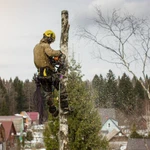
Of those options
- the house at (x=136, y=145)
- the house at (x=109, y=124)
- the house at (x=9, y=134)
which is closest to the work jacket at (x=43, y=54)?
the house at (x=136, y=145)

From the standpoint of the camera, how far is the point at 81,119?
13961 millimetres

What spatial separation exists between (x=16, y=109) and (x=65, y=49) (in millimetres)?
65551

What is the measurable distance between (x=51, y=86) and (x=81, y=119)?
8.95 m

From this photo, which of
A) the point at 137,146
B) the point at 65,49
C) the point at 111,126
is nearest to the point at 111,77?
the point at 111,126

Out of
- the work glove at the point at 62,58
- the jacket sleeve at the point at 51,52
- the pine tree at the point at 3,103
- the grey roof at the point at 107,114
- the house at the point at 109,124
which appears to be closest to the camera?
the jacket sleeve at the point at 51,52

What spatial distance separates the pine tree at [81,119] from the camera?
13.8 meters

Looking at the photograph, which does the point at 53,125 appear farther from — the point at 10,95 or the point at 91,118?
the point at 10,95

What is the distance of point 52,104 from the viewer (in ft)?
17.1

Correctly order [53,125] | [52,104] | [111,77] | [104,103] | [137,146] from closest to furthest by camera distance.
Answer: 1. [52,104]
2. [53,125]
3. [137,146]
4. [104,103]
5. [111,77]

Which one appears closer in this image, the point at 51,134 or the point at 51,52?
the point at 51,52

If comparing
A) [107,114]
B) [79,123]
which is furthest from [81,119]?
[107,114]

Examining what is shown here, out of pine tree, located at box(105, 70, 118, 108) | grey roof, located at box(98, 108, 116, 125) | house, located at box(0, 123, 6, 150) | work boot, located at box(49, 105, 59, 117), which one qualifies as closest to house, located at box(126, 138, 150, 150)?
house, located at box(0, 123, 6, 150)

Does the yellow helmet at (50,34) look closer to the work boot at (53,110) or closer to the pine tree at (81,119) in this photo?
the work boot at (53,110)

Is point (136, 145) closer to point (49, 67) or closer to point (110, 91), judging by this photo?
point (49, 67)
